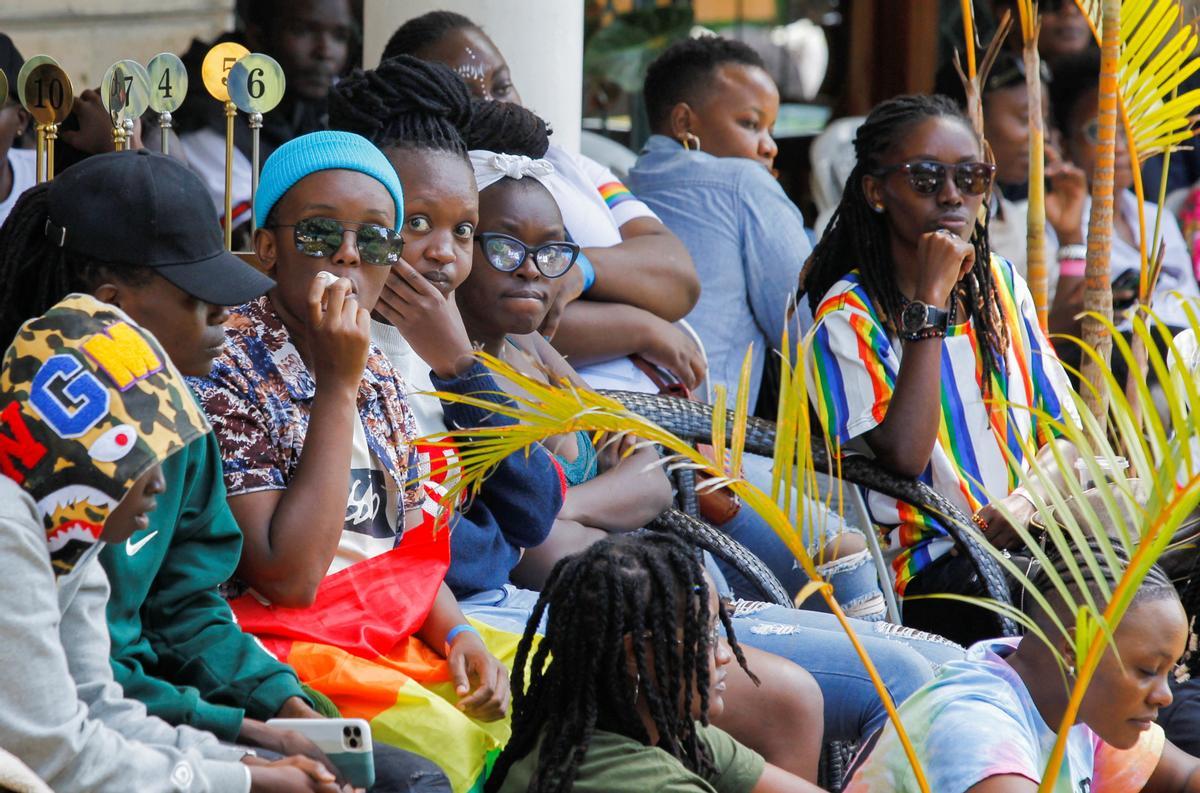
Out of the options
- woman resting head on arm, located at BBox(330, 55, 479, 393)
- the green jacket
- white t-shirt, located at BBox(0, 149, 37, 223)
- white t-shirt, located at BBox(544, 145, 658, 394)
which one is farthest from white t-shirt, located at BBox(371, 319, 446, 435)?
white t-shirt, located at BBox(0, 149, 37, 223)

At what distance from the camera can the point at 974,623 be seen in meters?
4.38

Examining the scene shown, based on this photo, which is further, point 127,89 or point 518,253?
point 518,253

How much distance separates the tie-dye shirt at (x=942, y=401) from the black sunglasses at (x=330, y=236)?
1427 mm

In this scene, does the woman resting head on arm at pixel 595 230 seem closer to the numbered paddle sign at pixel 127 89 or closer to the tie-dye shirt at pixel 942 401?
the tie-dye shirt at pixel 942 401

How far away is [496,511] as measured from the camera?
11.9 feet

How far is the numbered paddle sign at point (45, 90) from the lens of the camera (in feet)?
12.1

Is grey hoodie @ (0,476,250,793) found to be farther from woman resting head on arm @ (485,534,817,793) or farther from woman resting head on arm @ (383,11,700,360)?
woman resting head on arm @ (383,11,700,360)

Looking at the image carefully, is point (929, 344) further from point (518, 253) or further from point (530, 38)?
point (530, 38)

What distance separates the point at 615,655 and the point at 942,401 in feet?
6.28

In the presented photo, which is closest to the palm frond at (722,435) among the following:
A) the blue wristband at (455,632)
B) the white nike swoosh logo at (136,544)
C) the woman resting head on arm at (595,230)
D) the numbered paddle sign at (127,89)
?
the blue wristband at (455,632)

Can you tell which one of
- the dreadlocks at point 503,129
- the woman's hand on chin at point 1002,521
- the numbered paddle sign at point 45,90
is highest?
the numbered paddle sign at point 45,90

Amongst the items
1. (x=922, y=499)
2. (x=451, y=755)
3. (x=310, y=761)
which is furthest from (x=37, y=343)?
(x=922, y=499)

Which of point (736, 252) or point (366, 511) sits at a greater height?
point (736, 252)

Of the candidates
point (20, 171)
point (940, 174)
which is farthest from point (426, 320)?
point (20, 171)
